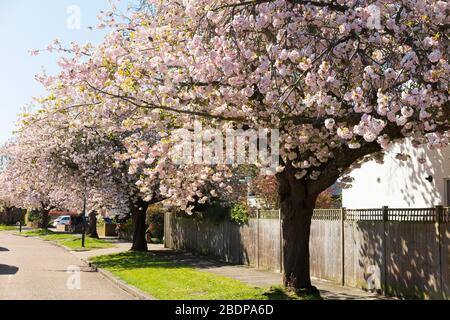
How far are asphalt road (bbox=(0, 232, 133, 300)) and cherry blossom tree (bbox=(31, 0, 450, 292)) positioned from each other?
3667mm

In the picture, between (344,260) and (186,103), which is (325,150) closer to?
(186,103)

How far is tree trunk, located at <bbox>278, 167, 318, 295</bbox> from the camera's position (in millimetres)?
13367

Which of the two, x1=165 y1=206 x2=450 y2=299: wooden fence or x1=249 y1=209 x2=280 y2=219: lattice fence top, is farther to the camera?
x1=249 y1=209 x2=280 y2=219: lattice fence top

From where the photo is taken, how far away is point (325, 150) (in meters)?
12.3

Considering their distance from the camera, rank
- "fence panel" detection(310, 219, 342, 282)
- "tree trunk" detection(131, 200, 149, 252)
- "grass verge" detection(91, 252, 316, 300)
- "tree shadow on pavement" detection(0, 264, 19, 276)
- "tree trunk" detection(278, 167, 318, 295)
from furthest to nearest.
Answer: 1. "tree trunk" detection(131, 200, 149, 252)
2. "tree shadow on pavement" detection(0, 264, 19, 276)
3. "fence panel" detection(310, 219, 342, 282)
4. "tree trunk" detection(278, 167, 318, 295)
5. "grass verge" detection(91, 252, 316, 300)

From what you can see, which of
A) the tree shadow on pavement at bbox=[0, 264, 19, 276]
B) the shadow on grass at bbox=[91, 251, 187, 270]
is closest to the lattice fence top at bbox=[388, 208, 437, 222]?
the shadow on grass at bbox=[91, 251, 187, 270]

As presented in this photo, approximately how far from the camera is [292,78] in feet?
37.7

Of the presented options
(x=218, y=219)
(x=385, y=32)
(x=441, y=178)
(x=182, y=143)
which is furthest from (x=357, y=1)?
(x=218, y=219)

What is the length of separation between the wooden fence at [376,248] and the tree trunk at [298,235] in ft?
6.47

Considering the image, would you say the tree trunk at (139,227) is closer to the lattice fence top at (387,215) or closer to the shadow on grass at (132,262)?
the shadow on grass at (132,262)

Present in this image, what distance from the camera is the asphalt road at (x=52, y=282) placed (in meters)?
14.1

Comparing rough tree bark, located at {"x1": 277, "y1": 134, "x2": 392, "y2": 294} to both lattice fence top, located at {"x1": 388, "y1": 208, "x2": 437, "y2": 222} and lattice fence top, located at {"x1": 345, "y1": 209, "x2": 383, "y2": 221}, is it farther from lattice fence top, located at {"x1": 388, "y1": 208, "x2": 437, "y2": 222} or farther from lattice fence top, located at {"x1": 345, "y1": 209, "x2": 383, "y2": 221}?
lattice fence top, located at {"x1": 345, "y1": 209, "x2": 383, "y2": 221}

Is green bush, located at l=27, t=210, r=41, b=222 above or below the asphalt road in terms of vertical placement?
above

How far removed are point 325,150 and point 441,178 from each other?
13.8ft
